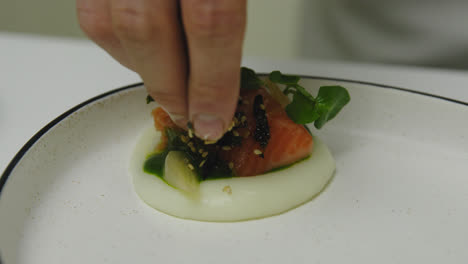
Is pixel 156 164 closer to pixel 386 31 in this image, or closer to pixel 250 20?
pixel 386 31

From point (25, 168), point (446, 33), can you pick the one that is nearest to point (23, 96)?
point (25, 168)

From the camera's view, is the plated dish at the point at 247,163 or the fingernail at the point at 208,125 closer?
the fingernail at the point at 208,125

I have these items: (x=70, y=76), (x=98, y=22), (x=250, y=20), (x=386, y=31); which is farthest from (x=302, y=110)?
(x=250, y=20)

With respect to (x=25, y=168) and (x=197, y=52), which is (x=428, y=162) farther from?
(x=25, y=168)

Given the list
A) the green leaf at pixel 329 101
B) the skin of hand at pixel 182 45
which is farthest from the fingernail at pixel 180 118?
the green leaf at pixel 329 101

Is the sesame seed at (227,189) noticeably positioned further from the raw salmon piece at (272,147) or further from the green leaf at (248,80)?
the green leaf at (248,80)

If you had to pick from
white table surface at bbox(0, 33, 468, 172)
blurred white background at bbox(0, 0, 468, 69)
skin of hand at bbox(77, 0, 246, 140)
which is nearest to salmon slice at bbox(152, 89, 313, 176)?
skin of hand at bbox(77, 0, 246, 140)

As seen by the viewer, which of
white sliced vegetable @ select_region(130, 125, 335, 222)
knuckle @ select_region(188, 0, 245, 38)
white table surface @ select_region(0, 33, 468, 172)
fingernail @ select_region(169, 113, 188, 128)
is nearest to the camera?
knuckle @ select_region(188, 0, 245, 38)

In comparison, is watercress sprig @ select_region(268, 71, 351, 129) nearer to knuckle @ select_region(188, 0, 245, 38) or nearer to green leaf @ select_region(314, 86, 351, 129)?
green leaf @ select_region(314, 86, 351, 129)
